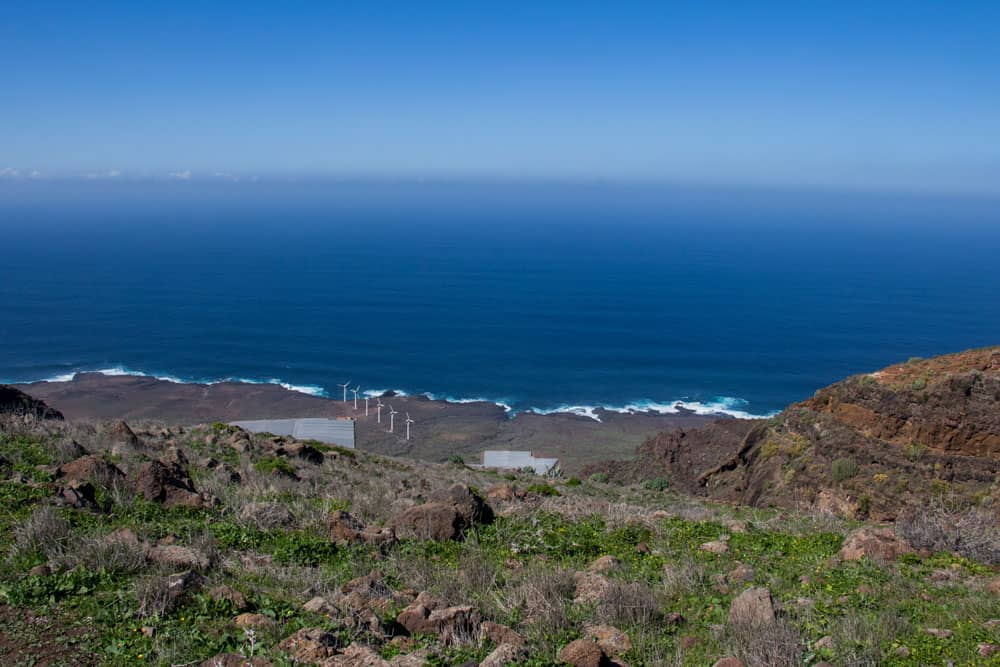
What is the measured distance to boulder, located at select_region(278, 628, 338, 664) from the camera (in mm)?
4969

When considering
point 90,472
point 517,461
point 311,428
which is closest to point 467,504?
point 90,472

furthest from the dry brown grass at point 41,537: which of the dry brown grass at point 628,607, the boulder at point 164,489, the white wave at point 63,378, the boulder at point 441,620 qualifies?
the white wave at point 63,378

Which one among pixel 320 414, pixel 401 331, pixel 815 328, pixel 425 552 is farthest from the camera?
pixel 815 328

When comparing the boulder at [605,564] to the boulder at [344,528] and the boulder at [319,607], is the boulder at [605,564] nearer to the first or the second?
the boulder at [344,528]

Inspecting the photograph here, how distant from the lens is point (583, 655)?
5148 millimetres

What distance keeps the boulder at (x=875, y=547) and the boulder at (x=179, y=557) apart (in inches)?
313

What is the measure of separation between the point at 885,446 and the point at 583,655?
17765 millimetres

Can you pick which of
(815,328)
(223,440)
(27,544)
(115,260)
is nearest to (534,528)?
(27,544)

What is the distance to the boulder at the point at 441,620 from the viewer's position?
573 cm

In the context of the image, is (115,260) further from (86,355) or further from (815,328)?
(815,328)

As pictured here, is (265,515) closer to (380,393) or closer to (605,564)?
(605,564)

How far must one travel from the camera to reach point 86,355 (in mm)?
66062

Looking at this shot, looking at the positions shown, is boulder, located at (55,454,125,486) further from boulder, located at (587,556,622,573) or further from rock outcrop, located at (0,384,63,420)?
rock outcrop, located at (0,384,63,420)

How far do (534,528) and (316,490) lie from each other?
454cm
